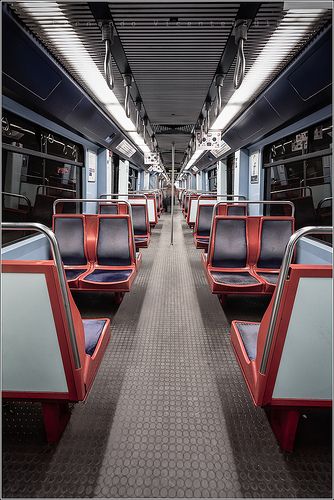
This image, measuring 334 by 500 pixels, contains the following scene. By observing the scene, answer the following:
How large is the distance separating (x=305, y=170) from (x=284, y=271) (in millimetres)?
3491

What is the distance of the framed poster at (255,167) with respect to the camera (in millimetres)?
6488

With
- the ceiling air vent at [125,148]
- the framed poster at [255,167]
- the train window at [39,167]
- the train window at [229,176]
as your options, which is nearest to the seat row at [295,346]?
the train window at [39,167]

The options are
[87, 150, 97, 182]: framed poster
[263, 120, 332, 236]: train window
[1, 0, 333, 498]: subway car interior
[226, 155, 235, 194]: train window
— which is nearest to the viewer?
[1, 0, 333, 498]: subway car interior

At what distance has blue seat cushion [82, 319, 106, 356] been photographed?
1.91 meters

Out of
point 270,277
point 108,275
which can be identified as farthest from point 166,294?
point 270,277

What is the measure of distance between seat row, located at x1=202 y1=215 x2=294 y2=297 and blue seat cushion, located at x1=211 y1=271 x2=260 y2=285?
0.01 metres

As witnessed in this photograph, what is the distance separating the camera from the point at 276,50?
120 inches

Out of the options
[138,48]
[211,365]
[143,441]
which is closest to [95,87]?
[138,48]

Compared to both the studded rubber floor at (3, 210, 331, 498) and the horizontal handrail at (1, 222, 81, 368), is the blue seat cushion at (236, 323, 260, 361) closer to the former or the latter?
the studded rubber floor at (3, 210, 331, 498)

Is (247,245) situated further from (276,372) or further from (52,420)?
(52,420)

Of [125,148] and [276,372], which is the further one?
[125,148]

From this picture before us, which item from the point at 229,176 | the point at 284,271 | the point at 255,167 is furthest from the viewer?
the point at 229,176

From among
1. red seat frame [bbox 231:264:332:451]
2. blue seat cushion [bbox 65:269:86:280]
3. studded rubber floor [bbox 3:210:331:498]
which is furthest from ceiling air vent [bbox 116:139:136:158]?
red seat frame [bbox 231:264:332:451]

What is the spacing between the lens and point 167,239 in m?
8.88
